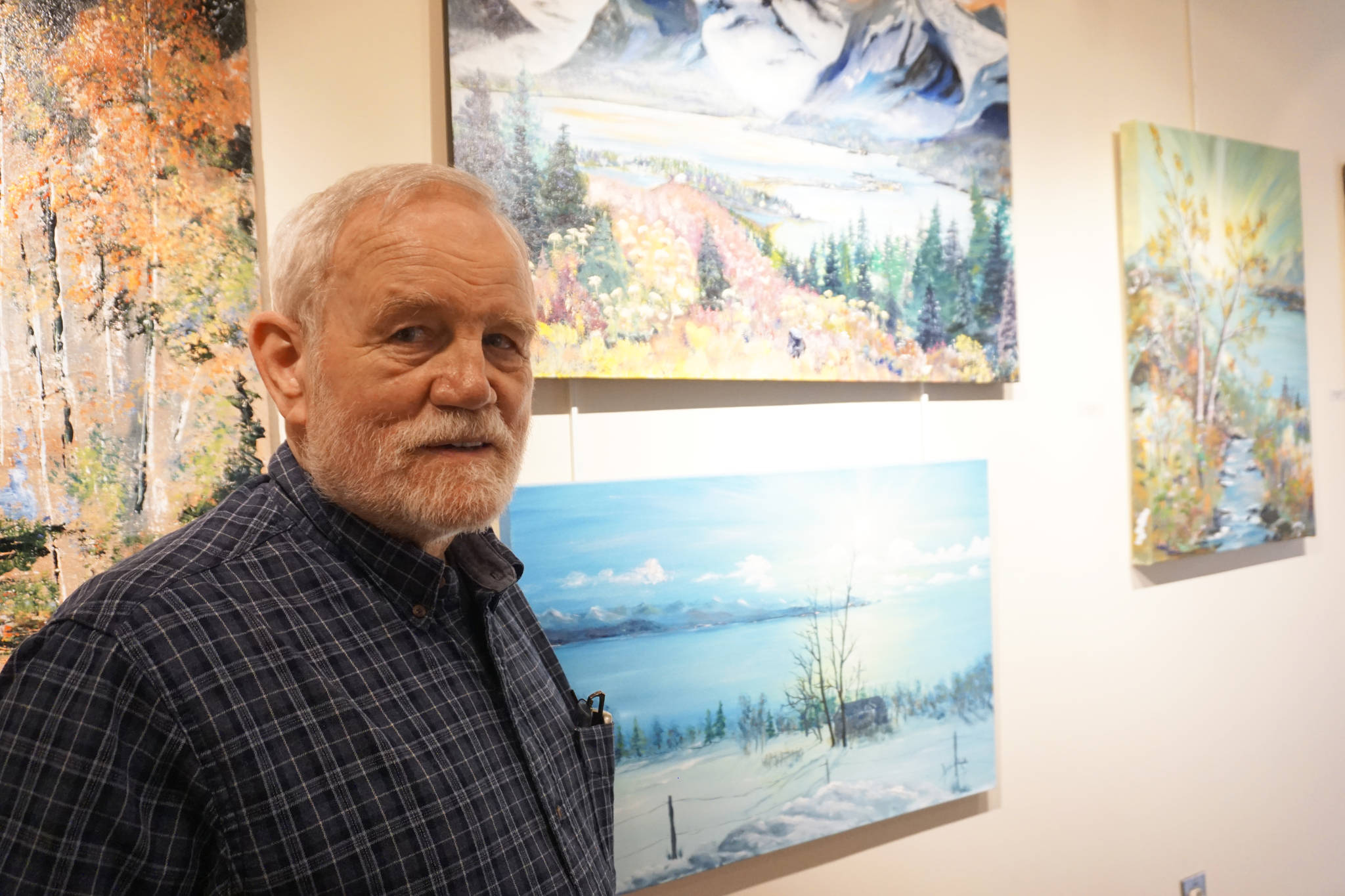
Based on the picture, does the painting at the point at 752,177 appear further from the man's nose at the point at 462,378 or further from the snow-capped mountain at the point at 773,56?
the man's nose at the point at 462,378

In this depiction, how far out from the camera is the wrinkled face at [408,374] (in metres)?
0.91

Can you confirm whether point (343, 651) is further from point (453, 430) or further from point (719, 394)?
point (719, 394)

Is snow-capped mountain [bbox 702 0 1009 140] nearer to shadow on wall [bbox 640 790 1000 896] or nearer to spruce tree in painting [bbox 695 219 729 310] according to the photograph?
spruce tree in painting [bbox 695 219 729 310]

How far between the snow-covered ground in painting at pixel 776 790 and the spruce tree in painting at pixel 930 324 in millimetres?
778

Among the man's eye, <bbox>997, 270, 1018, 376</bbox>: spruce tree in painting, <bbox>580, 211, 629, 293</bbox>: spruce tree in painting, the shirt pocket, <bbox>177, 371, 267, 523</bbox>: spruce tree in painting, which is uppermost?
<bbox>580, 211, 629, 293</bbox>: spruce tree in painting

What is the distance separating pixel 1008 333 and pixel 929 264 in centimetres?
26

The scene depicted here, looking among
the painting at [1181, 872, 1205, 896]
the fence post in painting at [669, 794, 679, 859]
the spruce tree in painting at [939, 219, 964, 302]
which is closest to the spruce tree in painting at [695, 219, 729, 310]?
the spruce tree in painting at [939, 219, 964, 302]

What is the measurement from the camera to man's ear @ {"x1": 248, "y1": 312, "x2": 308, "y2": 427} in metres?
0.95

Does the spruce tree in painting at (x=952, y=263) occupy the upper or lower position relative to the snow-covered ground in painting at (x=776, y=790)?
upper

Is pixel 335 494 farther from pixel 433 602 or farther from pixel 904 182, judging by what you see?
pixel 904 182

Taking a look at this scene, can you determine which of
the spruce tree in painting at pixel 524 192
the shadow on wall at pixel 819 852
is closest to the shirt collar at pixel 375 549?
the spruce tree in painting at pixel 524 192

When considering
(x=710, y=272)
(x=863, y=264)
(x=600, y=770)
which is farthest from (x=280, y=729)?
(x=863, y=264)

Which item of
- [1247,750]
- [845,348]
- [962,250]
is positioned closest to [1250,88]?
[962,250]

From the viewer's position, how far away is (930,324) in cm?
180
